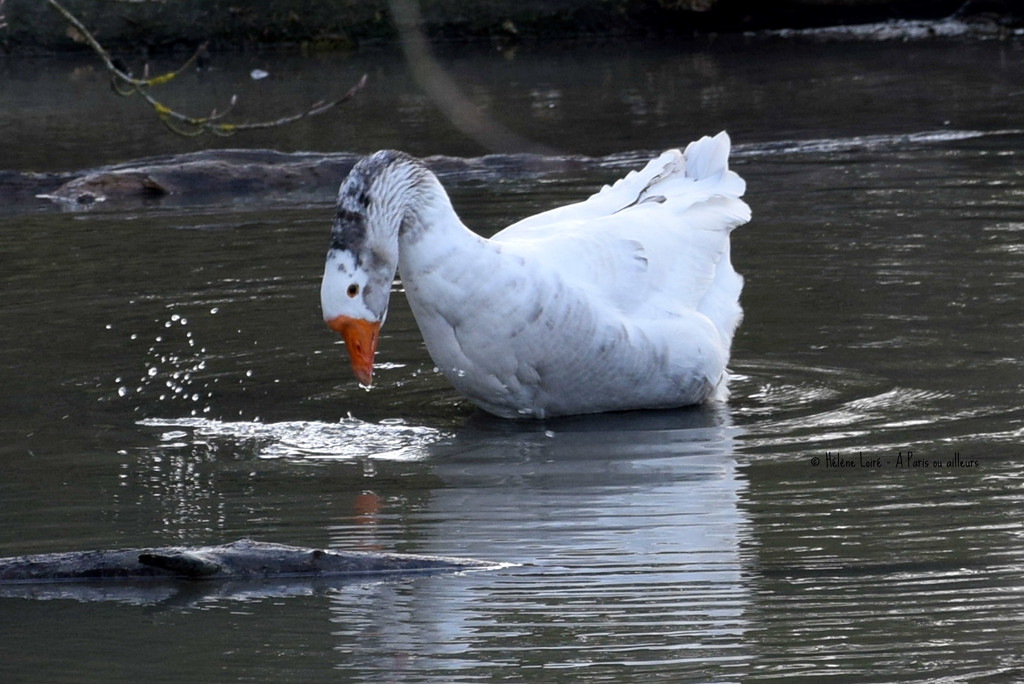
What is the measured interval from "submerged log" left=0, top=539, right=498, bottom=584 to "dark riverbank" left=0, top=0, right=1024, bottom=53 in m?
19.9

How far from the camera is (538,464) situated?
19.7 feet

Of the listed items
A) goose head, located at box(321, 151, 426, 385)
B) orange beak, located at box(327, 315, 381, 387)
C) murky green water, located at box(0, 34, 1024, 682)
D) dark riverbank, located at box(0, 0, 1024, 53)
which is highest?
dark riverbank, located at box(0, 0, 1024, 53)

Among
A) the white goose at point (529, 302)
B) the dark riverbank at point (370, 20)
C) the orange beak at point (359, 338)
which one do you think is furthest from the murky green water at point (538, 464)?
the dark riverbank at point (370, 20)

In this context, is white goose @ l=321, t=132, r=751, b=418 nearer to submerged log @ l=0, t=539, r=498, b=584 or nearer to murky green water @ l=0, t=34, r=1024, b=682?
murky green water @ l=0, t=34, r=1024, b=682

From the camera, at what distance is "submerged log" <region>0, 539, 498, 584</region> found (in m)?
4.65

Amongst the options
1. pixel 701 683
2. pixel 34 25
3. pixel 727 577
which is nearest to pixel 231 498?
pixel 727 577

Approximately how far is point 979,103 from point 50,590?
508 inches

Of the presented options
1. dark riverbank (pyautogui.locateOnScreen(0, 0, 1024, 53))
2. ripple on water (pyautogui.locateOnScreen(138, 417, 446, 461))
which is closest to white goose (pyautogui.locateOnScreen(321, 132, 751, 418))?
ripple on water (pyautogui.locateOnScreen(138, 417, 446, 461))

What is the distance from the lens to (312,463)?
20.0 ft

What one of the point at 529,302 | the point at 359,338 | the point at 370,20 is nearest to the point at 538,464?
the point at 529,302

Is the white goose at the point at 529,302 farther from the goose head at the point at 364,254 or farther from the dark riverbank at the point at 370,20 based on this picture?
the dark riverbank at the point at 370,20

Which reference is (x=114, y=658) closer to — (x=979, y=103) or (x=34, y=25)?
(x=979, y=103)

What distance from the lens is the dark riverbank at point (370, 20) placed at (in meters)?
24.0

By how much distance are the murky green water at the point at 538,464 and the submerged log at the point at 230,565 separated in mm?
89
